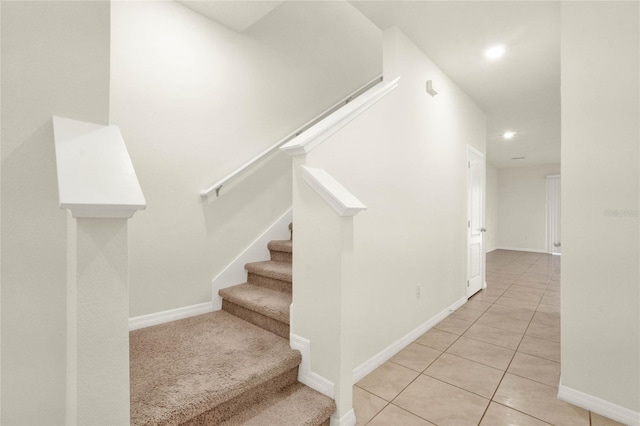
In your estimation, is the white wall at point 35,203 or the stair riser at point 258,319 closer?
the white wall at point 35,203

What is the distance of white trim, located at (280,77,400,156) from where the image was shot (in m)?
1.61

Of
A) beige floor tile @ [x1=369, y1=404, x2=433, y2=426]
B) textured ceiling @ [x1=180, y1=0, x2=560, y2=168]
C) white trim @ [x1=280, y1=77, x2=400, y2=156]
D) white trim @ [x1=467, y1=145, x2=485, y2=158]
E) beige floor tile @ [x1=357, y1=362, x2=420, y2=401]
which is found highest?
textured ceiling @ [x1=180, y1=0, x2=560, y2=168]

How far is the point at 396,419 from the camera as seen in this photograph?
5.21ft

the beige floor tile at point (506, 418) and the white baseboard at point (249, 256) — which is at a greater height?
the white baseboard at point (249, 256)

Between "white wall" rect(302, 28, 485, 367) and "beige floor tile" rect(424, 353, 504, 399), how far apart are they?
36 centimetres

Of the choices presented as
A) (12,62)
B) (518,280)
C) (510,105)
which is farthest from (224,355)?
(518,280)

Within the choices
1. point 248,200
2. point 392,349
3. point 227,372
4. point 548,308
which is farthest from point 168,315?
point 548,308

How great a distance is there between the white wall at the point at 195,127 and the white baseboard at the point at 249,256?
0.16 feet

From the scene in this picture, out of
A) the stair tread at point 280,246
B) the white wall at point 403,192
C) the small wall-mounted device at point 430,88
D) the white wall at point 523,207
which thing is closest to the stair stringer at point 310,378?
the white wall at point 403,192

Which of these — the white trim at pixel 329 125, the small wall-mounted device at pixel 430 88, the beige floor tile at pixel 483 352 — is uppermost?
the small wall-mounted device at pixel 430 88

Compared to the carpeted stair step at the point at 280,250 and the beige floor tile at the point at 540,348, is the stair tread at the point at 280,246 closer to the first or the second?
the carpeted stair step at the point at 280,250

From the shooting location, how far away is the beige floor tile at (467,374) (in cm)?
189

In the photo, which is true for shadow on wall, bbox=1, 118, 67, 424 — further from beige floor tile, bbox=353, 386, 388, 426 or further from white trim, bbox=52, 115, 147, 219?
beige floor tile, bbox=353, 386, 388, 426

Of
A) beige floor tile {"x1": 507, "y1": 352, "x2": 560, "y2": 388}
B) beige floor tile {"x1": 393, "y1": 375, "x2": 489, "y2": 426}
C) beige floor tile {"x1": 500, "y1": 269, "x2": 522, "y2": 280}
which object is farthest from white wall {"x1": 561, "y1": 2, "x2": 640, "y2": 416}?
beige floor tile {"x1": 500, "y1": 269, "x2": 522, "y2": 280}
